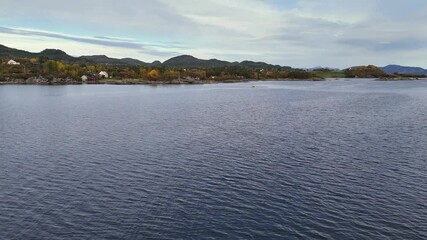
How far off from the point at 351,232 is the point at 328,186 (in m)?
10.7

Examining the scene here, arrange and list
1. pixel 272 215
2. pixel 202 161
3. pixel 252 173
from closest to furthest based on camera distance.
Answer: pixel 272 215, pixel 252 173, pixel 202 161

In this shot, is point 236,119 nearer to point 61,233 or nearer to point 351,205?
point 351,205

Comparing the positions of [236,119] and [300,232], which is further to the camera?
[236,119]

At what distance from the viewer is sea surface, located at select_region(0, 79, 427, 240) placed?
30.6 metres

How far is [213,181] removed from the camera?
4184cm

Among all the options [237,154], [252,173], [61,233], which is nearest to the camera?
[61,233]

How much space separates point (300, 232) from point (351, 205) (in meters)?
8.32

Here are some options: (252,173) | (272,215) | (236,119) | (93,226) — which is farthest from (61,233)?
(236,119)

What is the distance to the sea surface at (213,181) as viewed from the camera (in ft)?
100

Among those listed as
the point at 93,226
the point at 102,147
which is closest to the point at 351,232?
the point at 93,226

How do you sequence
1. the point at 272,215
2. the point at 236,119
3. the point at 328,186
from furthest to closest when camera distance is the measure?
the point at 236,119, the point at 328,186, the point at 272,215

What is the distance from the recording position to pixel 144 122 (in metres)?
84.9

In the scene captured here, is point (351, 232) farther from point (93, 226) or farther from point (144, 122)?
point (144, 122)

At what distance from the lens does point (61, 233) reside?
96.1 ft
